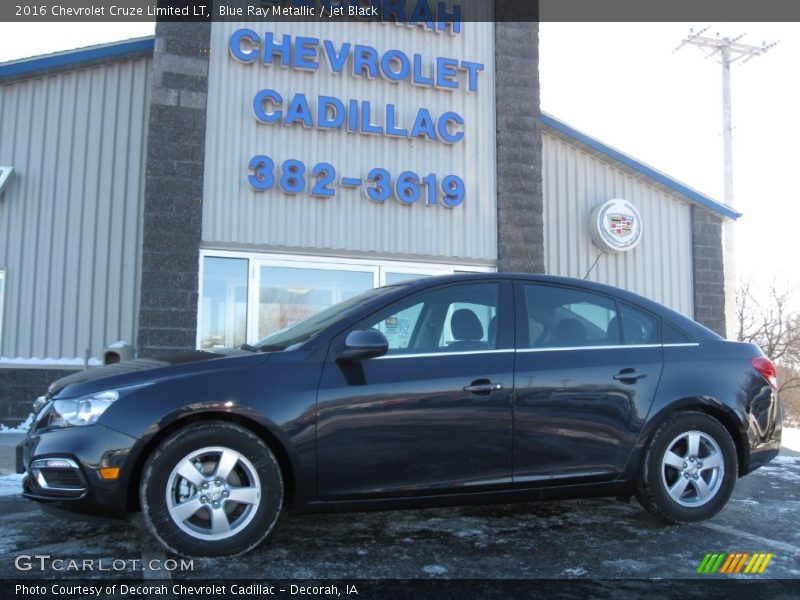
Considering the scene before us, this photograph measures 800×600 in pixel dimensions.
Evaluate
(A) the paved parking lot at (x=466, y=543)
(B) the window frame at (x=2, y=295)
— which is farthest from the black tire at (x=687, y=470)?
(B) the window frame at (x=2, y=295)

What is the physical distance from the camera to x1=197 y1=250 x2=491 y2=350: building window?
9.09 metres

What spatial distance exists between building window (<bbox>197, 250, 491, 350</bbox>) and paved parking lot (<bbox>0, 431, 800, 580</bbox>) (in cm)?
417

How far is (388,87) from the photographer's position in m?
9.95

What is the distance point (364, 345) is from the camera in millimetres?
3781

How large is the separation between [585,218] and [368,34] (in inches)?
169

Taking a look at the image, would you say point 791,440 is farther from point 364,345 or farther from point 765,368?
point 364,345

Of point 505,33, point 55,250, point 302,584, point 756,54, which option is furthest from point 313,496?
point 756,54

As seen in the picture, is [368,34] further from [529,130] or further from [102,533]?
[102,533]

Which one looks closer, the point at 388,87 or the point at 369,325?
the point at 369,325

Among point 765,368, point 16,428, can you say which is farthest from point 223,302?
point 765,368

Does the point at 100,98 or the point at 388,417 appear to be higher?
the point at 100,98

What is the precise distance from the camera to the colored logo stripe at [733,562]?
12.1 feet

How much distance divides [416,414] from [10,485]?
3688 mm

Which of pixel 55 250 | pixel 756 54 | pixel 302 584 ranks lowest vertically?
pixel 302 584
